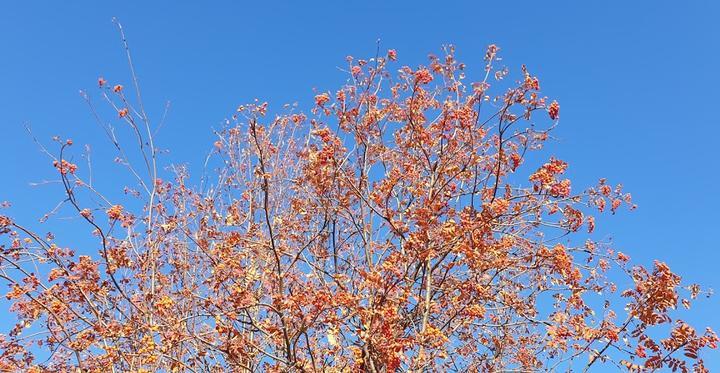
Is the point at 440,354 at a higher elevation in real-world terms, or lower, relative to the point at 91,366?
lower

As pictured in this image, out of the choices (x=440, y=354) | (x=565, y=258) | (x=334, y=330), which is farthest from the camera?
(x=440, y=354)

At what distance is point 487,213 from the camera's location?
238 inches

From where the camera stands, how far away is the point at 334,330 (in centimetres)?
540

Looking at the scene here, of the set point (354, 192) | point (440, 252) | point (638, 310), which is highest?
point (354, 192)

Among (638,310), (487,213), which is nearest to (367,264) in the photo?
(487,213)

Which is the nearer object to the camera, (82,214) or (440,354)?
(82,214)

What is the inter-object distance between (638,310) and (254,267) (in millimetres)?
4307

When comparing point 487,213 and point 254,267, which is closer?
point 487,213

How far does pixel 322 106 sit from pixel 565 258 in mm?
3225

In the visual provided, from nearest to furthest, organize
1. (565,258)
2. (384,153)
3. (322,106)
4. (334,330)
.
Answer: (334,330), (565,258), (322,106), (384,153)

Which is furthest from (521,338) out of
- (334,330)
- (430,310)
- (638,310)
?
(334,330)

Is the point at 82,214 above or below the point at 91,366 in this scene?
above

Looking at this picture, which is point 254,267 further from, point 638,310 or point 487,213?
point 638,310

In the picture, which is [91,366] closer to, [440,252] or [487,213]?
[440,252]
